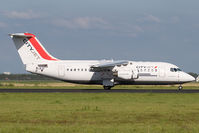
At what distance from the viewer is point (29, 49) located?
1901 inches

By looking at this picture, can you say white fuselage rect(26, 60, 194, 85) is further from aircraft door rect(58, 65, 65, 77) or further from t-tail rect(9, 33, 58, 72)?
t-tail rect(9, 33, 58, 72)

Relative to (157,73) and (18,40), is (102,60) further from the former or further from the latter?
(18,40)

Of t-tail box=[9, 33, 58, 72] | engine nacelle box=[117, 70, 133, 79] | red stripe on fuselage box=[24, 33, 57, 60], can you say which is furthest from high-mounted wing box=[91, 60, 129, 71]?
red stripe on fuselage box=[24, 33, 57, 60]

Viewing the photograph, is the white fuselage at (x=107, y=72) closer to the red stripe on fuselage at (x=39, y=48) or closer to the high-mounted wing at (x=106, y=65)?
the high-mounted wing at (x=106, y=65)

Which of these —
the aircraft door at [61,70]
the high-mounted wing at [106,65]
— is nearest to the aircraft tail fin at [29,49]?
the aircraft door at [61,70]

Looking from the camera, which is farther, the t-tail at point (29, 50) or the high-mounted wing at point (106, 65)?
the t-tail at point (29, 50)

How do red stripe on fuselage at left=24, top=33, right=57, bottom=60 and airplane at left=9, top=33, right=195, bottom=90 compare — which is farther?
red stripe on fuselage at left=24, top=33, right=57, bottom=60

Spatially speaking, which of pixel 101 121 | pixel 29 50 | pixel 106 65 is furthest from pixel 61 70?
pixel 101 121

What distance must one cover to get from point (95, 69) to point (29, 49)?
29.9ft

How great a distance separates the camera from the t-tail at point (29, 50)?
157 ft

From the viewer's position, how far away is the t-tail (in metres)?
48.0

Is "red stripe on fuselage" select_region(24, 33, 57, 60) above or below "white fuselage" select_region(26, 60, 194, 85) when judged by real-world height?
above

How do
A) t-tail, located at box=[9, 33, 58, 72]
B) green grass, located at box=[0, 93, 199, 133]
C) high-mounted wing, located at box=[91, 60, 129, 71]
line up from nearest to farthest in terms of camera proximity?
green grass, located at box=[0, 93, 199, 133], high-mounted wing, located at box=[91, 60, 129, 71], t-tail, located at box=[9, 33, 58, 72]

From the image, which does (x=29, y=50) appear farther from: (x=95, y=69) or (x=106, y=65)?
(x=106, y=65)
